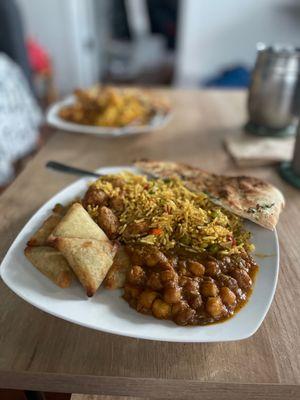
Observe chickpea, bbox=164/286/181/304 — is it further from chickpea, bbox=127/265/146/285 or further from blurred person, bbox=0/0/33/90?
blurred person, bbox=0/0/33/90

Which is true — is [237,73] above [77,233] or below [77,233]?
below

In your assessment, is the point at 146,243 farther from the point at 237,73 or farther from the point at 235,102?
the point at 237,73

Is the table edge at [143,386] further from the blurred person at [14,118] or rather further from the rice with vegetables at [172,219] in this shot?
the blurred person at [14,118]

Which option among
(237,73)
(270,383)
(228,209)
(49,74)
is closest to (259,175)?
(228,209)

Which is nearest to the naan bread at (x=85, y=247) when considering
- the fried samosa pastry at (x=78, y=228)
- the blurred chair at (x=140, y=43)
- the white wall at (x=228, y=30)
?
the fried samosa pastry at (x=78, y=228)

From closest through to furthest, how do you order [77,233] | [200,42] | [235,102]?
[77,233]
[235,102]
[200,42]

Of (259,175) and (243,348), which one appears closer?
(243,348)
